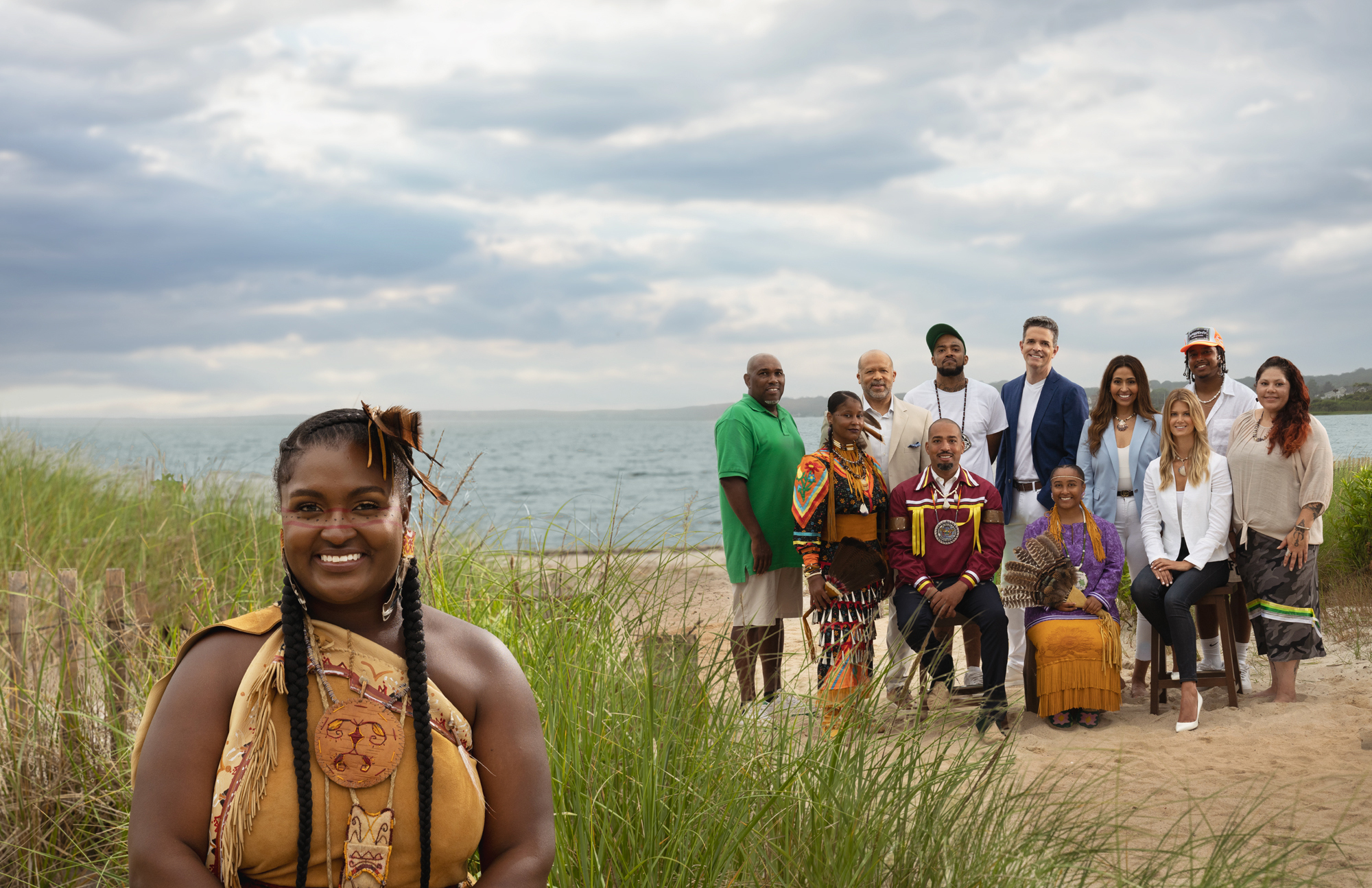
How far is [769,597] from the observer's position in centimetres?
618

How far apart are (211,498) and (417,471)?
9.81 m

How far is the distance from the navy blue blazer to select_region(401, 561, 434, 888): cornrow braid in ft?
18.8

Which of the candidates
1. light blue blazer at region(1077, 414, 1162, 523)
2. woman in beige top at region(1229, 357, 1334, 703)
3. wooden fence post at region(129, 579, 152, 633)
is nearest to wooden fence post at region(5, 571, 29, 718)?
wooden fence post at region(129, 579, 152, 633)

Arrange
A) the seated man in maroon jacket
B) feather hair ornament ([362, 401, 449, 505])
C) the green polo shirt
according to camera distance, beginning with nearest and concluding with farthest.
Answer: feather hair ornament ([362, 401, 449, 505]) → the seated man in maroon jacket → the green polo shirt

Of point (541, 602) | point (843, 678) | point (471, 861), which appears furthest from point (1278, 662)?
point (471, 861)

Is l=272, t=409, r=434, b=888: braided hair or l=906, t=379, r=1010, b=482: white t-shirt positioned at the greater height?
l=906, t=379, r=1010, b=482: white t-shirt

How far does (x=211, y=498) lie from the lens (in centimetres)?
1067

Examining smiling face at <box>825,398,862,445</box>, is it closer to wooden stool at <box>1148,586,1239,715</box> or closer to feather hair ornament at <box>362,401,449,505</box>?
wooden stool at <box>1148,586,1239,715</box>

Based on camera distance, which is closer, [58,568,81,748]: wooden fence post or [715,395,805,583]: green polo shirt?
[58,568,81,748]: wooden fence post

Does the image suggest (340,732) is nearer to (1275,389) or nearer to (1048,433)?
(1048,433)

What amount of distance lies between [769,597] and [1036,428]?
229cm

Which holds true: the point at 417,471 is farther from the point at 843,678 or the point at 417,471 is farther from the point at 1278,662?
the point at 1278,662

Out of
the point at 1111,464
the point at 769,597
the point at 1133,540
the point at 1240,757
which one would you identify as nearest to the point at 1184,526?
the point at 1133,540

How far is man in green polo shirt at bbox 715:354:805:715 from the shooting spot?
6086mm
